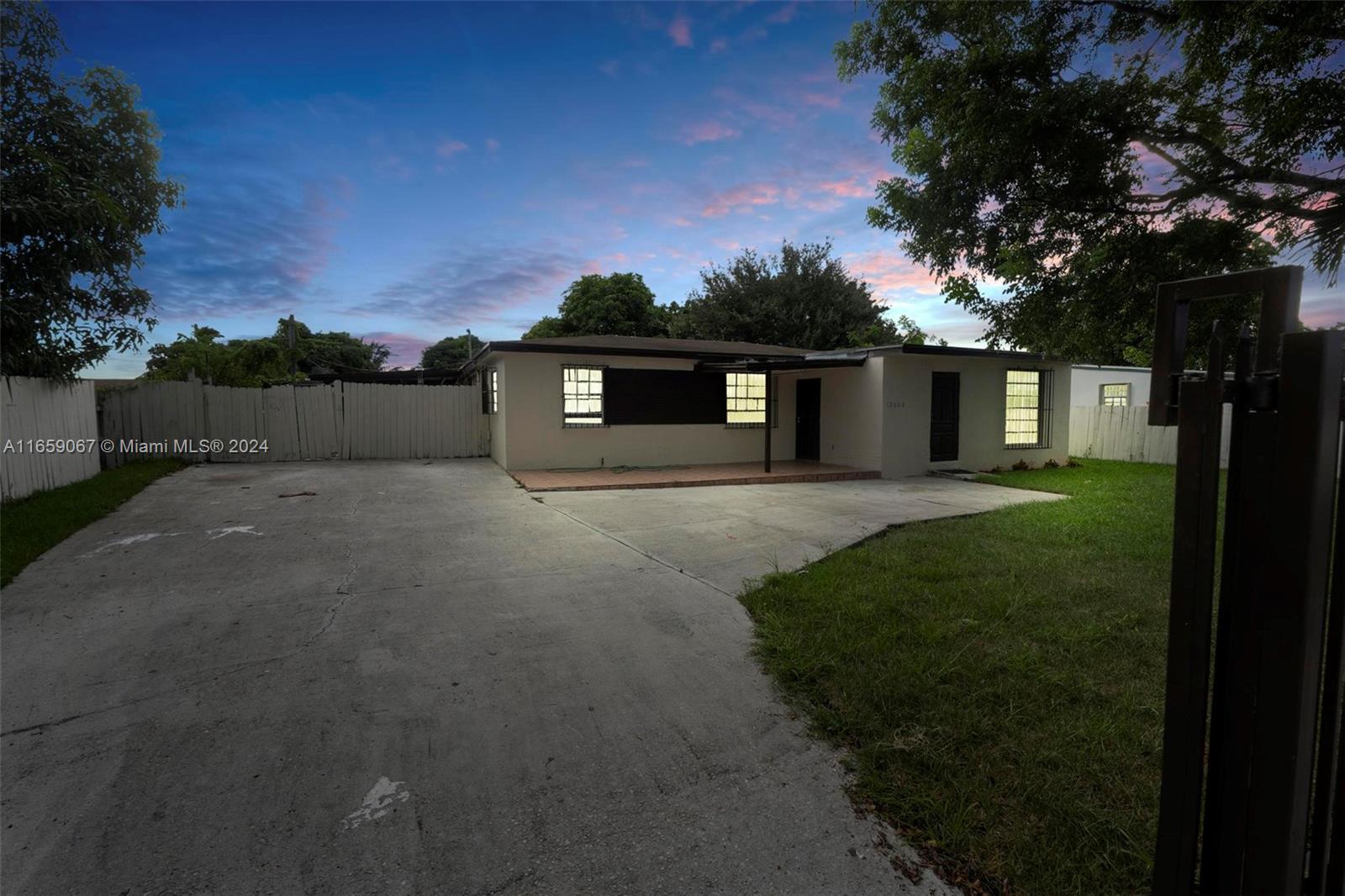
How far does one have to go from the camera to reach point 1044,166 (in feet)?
18.7

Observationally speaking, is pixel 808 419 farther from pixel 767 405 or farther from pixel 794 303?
pixel 794 303

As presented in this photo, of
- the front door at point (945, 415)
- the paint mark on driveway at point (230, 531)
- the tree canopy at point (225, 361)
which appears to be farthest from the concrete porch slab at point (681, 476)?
the tree canopy at point (225, 361)

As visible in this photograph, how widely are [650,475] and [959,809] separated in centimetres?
866

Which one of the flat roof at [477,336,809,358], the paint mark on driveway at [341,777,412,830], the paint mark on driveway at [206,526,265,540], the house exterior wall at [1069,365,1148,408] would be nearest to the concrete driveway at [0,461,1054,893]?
the paint mark on driveway at [341,777,412,830]

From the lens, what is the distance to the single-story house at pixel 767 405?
444 inches

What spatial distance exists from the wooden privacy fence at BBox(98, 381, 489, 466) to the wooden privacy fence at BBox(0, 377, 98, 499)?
2174 millimetres

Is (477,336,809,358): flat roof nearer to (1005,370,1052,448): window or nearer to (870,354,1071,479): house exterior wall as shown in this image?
(870,354,1071,479): house exterior wall

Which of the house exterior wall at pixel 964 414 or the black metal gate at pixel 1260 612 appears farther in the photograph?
the house exterior wall at pixel 964 414

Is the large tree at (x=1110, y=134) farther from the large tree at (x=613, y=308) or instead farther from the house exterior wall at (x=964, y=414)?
the large tree at (x=613, y=308)

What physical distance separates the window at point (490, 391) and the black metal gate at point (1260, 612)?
1177cm

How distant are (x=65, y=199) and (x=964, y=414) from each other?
14810 mm

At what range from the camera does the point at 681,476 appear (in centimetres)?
1052

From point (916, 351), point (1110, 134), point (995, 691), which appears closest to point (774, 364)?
point (916, 351)

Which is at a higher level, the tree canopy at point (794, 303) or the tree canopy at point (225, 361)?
the tree canopy at point (794, 303)
